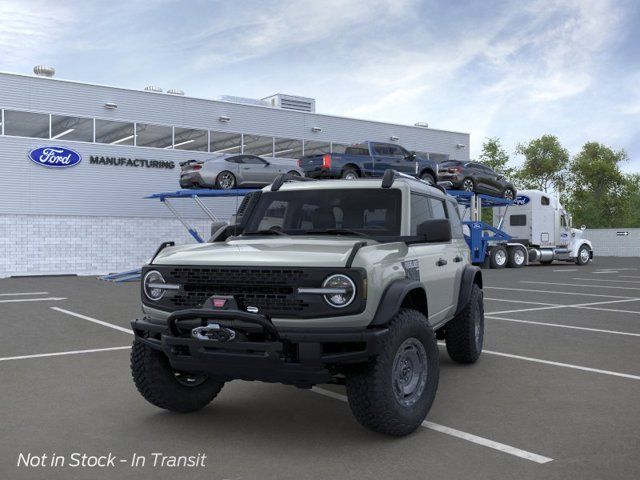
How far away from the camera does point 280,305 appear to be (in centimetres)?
445

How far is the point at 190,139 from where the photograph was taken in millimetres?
30250

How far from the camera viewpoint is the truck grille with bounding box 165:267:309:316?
4.43 meters

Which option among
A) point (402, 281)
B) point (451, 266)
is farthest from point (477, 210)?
point (402, 281)

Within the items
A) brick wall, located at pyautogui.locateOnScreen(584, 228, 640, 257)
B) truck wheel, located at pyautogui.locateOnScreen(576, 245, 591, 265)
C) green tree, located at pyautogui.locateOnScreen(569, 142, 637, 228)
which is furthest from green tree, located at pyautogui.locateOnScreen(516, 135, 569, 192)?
Result: truck wheel, located at pyautogui.locateOnScreen(576, 245, 591, 265)

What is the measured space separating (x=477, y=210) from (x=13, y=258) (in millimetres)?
18892

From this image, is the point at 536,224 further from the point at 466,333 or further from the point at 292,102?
the point at 466,333

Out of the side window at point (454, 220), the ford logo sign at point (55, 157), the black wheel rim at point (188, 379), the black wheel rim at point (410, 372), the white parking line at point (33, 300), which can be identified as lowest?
the white parking line at point (33, 300)

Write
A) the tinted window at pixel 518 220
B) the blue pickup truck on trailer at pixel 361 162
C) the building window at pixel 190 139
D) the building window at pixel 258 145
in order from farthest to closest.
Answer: the building window at pixel 258 145, the tinted window at pixel 518 220, the building window at pixel 190 139, the blue pickup truck on trailer at pixel 361 162

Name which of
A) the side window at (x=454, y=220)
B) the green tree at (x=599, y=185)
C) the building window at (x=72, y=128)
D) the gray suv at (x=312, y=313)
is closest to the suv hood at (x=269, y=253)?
the gray suv at (x=312, y=313)

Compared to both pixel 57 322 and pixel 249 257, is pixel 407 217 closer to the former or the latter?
pixel 249 257

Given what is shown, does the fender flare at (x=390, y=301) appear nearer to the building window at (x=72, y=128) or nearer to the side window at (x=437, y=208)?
the side window at (x=437, y=208)

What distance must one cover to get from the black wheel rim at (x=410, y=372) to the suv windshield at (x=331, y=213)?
3.50 ft

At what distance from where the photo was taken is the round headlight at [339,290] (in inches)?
Result: 172

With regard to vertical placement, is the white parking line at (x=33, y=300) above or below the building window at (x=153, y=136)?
below
